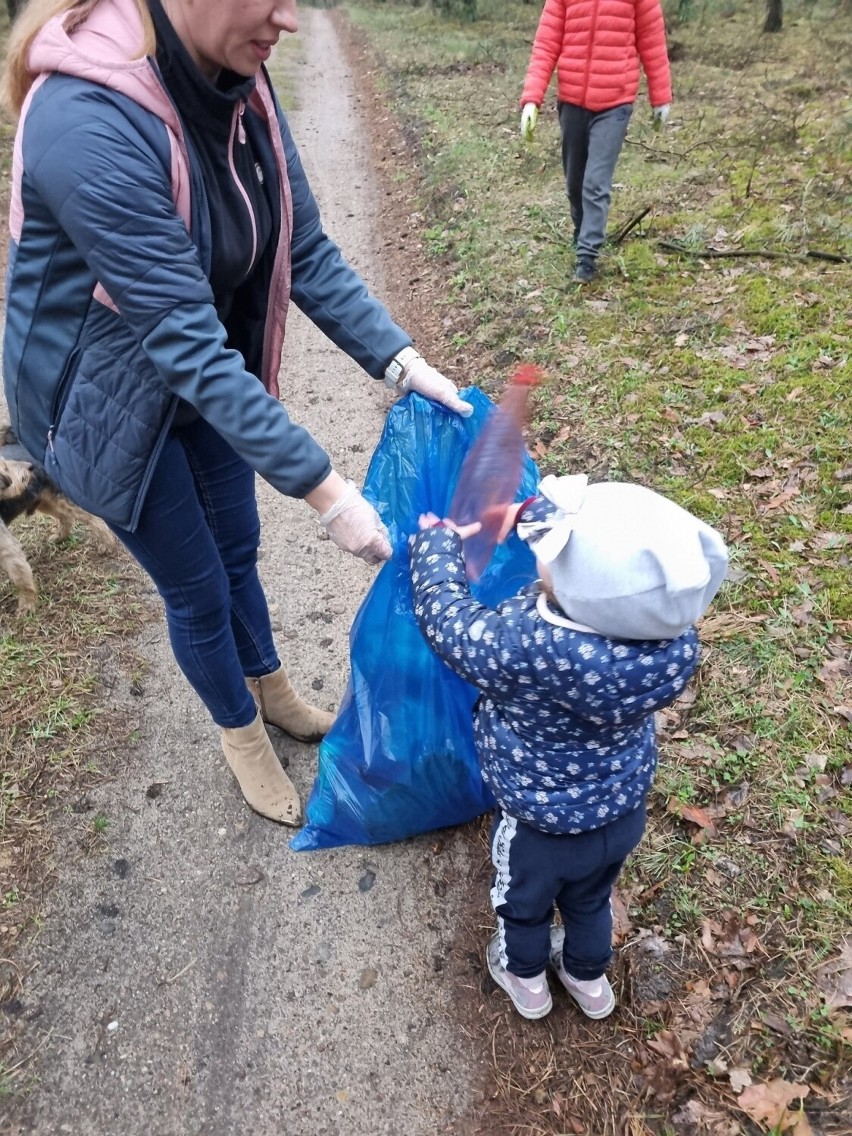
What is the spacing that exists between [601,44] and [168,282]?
491 cm

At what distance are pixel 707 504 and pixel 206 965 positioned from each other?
2.72m

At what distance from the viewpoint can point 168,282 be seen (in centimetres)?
139

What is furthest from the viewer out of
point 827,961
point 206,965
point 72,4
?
point 206,965

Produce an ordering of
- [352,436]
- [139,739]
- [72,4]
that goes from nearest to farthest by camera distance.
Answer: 1. [72,4]
2. [139,739]
3. [352,436]

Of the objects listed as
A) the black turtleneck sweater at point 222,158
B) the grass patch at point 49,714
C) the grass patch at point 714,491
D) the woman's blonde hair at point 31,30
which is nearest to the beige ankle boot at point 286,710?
the grass patch at point 49,714

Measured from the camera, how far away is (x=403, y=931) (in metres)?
2.33

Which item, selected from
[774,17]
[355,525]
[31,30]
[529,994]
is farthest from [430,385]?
[774,17]

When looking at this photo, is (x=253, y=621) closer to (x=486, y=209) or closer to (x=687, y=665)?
(x=687, y=665)

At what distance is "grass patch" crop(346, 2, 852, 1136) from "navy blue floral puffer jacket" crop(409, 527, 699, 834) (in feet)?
2.41

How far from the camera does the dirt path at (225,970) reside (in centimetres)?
200

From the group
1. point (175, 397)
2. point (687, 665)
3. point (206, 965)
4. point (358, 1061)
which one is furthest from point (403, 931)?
point (175, 397)

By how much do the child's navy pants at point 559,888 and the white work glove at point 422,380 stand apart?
1.06 meters

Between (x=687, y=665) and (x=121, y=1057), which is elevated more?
(x=687, y=665)

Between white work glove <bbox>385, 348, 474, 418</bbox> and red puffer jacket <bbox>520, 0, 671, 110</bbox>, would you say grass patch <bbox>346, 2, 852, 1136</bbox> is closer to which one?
red puffer jacket <bbox>520, 0, 671, 110</bbox>
